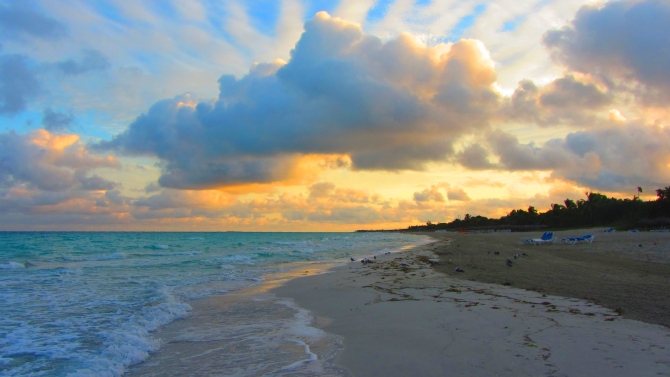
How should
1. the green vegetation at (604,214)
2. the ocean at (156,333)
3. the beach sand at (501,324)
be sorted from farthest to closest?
the green vegetation at (604,214) < the ocean at (156,333) < the beach sand at (501,324)

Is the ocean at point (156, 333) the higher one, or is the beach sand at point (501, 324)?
the beach sand at point (501, 324)

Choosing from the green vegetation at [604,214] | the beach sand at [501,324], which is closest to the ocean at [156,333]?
the beach sand at [501,324]

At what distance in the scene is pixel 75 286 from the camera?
16.3m

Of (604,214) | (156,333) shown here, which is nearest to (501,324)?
(156,333)

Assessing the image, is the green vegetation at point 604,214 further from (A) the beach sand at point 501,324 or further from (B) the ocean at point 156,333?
(B) the ocean at point 156,333

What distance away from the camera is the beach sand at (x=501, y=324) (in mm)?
5820

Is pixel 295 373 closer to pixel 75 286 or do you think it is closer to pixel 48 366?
pixel 48 366

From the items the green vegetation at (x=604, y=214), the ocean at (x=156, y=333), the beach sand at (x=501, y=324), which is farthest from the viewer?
the green vegetation at (x=604, y=214)

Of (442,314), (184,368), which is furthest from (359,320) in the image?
(184,368)

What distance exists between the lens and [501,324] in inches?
312

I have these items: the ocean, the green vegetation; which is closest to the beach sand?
the ocean

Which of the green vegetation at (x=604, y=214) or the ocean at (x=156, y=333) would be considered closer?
the ocean at (x=156, y=333)

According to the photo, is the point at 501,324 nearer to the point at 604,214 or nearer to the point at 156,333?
the point at 156,333

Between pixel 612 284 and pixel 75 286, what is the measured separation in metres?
19.4
